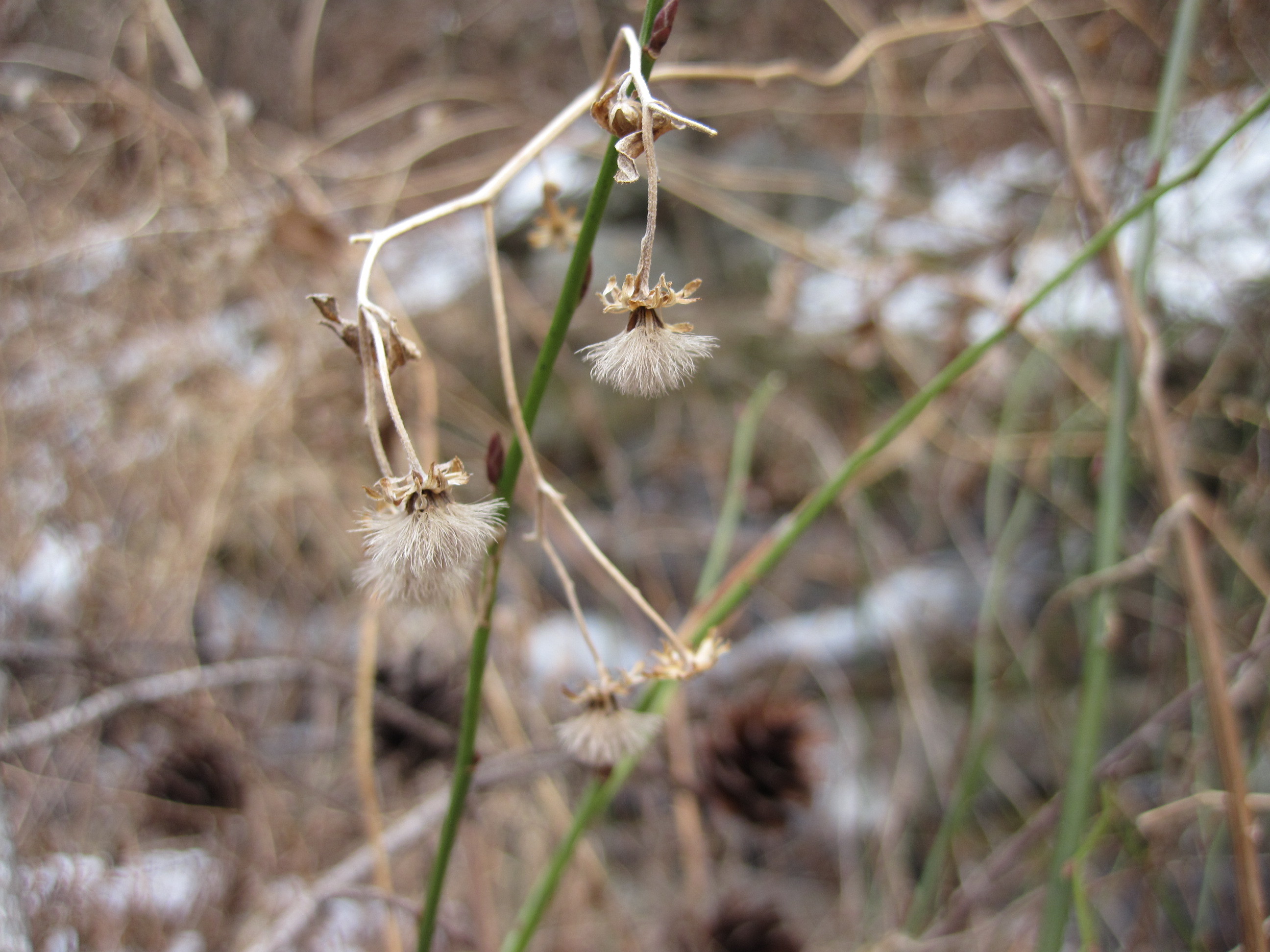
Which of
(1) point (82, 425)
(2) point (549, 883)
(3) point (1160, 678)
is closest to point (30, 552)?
(1) point (82, 425)

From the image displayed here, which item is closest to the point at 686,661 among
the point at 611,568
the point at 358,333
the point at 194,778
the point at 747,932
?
the point at 611,568

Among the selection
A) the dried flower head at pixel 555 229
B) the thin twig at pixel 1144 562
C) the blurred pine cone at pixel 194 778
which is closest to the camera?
the dried flower head at pixel 555 229

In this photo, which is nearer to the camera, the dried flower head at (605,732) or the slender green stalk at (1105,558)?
the dried flower head at (605,732)

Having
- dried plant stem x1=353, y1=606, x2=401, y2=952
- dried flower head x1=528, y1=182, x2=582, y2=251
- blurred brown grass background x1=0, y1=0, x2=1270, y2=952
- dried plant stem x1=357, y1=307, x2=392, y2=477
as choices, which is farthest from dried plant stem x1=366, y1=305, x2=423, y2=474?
blurred brown grass background x1=0, y1=0, x2=1270, y2=952

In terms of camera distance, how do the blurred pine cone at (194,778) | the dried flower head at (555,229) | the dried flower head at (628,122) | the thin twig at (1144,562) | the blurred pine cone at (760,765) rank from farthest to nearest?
1. the blurred pine cone at (194,778)
2. the blurred pine cone at (760,765)
3. the thin twig at (1144,562)
4. the dried flower head at (555,229)
5. the dried flower head at (628,122)

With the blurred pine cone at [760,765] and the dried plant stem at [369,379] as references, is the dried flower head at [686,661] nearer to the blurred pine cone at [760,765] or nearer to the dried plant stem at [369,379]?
the dried plant stem at [369,379]

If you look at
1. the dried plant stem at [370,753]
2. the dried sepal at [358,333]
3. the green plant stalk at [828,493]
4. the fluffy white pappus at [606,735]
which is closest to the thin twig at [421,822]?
the dried plant stem at [370,753]

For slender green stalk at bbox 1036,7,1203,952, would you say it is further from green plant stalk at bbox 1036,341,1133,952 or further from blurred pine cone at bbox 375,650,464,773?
blurred pine cone at bbox 375,650,464,773
